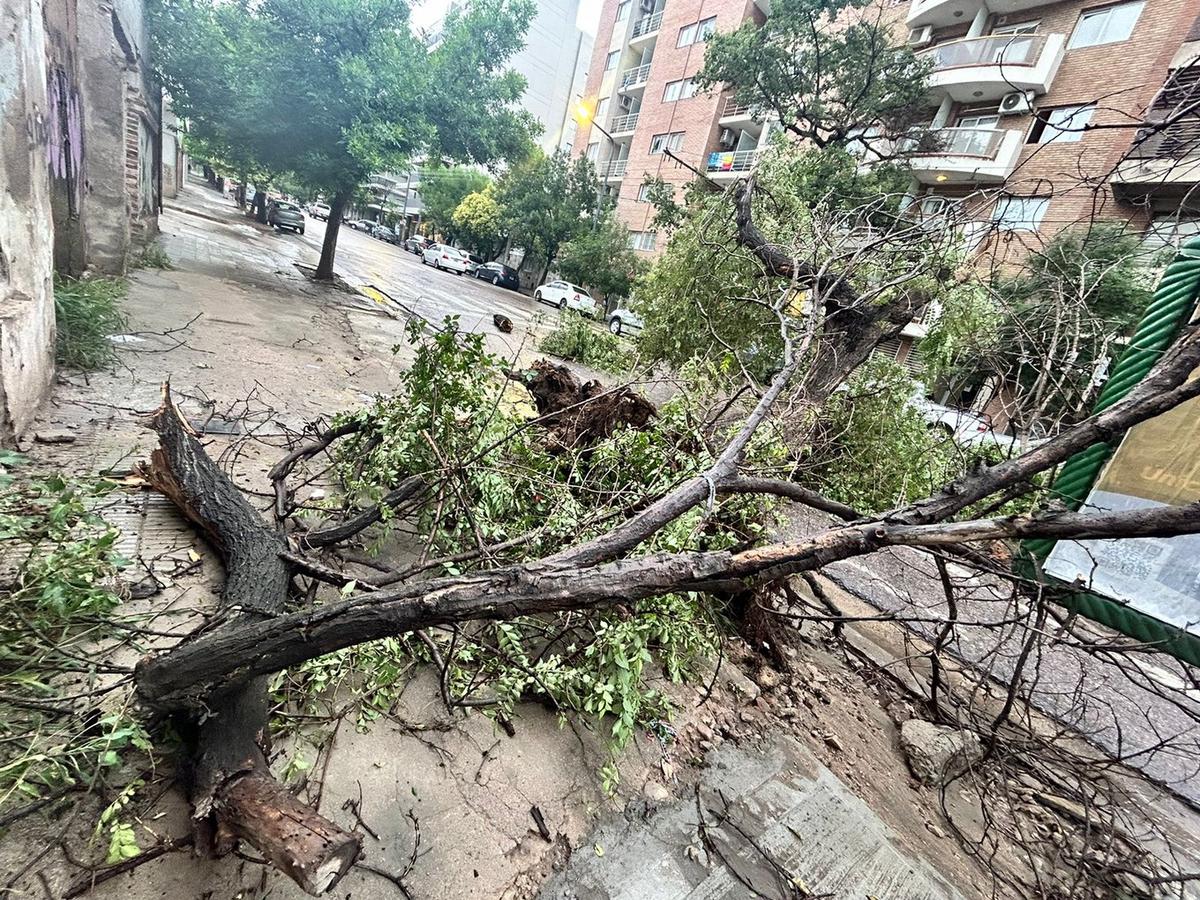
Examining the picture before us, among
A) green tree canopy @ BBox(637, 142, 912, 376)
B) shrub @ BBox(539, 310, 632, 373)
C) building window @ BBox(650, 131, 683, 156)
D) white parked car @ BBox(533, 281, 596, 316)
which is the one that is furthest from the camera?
building window @ BBox(650, 131, 683, 156)

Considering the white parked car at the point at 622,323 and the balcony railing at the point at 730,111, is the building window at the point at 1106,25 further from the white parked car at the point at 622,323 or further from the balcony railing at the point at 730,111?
the white parked car at the point at 622,323

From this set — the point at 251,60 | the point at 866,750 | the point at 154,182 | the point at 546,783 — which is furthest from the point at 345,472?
the point at 154,182

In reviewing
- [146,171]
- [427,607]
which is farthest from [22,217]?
[146,171]

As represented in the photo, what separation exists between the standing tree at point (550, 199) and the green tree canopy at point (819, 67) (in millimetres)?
12134

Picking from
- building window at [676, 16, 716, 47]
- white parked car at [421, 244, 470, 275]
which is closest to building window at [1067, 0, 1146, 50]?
building window at [676, 16, 716, 47]

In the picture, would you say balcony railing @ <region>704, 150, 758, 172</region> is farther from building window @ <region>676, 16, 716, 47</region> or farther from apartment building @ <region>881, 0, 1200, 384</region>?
apartment building @ <region>881, 0, 1200, 384</region>

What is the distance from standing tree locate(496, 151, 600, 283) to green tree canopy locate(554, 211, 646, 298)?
3.77 feet

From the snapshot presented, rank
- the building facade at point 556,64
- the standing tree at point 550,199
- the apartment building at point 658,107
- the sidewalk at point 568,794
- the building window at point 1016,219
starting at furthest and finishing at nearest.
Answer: the building facade at point 556,64 → the standing tree at point 550,199 → the apartment building at point 658,107 → the building window at point 1016,219 → the sidewalk at point 568,794

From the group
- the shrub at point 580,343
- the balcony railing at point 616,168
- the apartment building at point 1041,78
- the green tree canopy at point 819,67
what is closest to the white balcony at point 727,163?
the balcony railing at point 616,168

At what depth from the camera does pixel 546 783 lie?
2273mm

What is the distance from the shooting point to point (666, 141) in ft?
84.3

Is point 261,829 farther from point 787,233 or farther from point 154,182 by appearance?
point 154,182

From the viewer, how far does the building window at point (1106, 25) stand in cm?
1342

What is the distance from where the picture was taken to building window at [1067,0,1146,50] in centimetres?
1342
